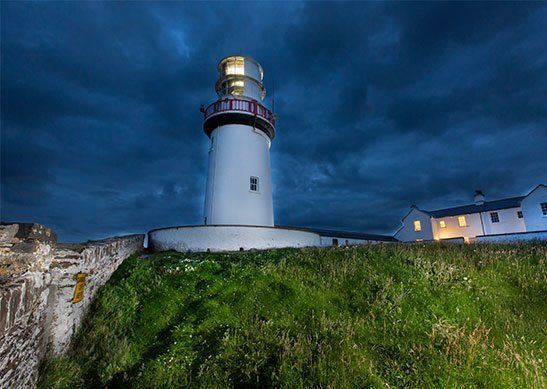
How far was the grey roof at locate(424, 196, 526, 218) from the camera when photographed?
1448 inches

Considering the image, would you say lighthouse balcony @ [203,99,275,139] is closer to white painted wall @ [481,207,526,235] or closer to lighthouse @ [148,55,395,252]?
lighthouse @ [148,55,395,252]

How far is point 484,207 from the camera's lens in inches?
1559

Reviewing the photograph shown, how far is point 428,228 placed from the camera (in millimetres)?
41969

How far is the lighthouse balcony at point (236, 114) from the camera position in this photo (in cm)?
1977

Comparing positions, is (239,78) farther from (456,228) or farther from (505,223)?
(505,223)

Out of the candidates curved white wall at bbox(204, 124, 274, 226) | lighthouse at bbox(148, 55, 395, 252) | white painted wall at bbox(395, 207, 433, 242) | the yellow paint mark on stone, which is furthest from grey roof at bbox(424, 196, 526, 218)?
the yellow paint mark on stone

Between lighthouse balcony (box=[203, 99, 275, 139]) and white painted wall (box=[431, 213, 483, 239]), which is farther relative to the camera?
white painted wall (box=[431, 213, 483, 239])

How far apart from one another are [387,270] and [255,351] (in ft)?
17.0

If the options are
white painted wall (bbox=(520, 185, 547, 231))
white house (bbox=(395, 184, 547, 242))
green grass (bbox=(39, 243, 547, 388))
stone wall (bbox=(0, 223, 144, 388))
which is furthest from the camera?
white house (bbox=(395, 184, 547, 242))

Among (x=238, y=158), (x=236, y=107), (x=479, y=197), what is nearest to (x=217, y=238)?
(x=238, y=158)

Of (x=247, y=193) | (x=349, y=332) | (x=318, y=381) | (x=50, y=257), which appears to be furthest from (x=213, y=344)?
(x=247, y=193)

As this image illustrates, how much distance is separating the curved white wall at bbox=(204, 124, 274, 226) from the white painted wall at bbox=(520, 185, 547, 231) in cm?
3478

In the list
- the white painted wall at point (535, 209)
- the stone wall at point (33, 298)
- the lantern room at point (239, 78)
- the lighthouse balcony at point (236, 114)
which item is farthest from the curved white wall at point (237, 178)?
the white painted wall at point (535, 209)

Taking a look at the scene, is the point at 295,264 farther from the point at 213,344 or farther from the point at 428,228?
the point at 428,228
